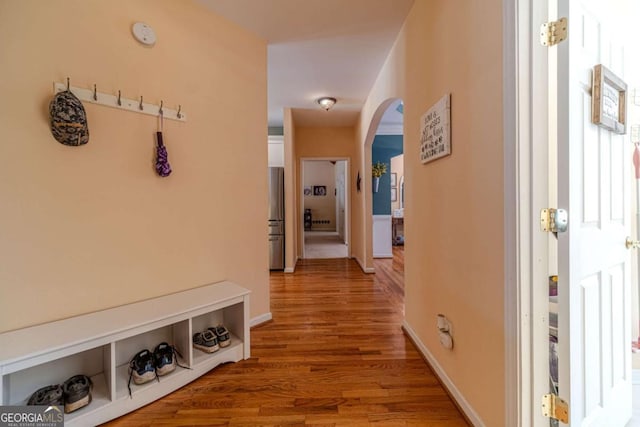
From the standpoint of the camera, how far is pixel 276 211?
4633 mm

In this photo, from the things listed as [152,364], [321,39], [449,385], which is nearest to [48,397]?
[152,364]

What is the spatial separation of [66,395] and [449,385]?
6.52ft

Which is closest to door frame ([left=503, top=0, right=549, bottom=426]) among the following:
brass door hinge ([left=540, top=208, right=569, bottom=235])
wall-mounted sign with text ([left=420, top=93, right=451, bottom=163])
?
brass door hinge ([left=540, top=208, right=569, bottom=235])

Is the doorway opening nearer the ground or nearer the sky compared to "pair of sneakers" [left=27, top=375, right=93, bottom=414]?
nearer the sky

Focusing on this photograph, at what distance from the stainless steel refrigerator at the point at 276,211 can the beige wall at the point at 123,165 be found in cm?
193

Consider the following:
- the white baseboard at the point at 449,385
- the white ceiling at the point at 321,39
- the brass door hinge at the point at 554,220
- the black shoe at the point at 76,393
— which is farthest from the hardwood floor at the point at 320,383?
the white ceiling at the point at 321,39

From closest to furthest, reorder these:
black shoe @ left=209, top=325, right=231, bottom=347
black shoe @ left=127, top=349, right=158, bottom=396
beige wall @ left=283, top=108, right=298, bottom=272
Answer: black shoe @ left=127, top=349, right=158, bottom=396, black shoe @ left=209, top=325, right=231, bottom=347, beige wall @ left=283, top=108, right=298, bottom=272

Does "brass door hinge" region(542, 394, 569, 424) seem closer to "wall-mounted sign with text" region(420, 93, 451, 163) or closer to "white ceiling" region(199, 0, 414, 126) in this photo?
"wall-mounted sign with text" region(420, 93, 451, 163)

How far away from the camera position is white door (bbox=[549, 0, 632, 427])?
1047mm

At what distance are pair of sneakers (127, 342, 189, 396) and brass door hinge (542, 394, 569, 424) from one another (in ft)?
6.05

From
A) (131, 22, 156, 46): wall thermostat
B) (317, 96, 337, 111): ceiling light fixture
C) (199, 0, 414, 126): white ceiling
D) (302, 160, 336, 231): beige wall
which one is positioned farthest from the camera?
(302, 160, 336, 231): beige wall

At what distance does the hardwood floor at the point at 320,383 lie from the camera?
146 cm

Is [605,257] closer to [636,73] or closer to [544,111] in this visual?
[544,111]

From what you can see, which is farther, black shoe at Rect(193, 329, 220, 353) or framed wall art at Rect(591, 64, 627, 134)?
black shoe at Rect(193, 329, 220, 353)
